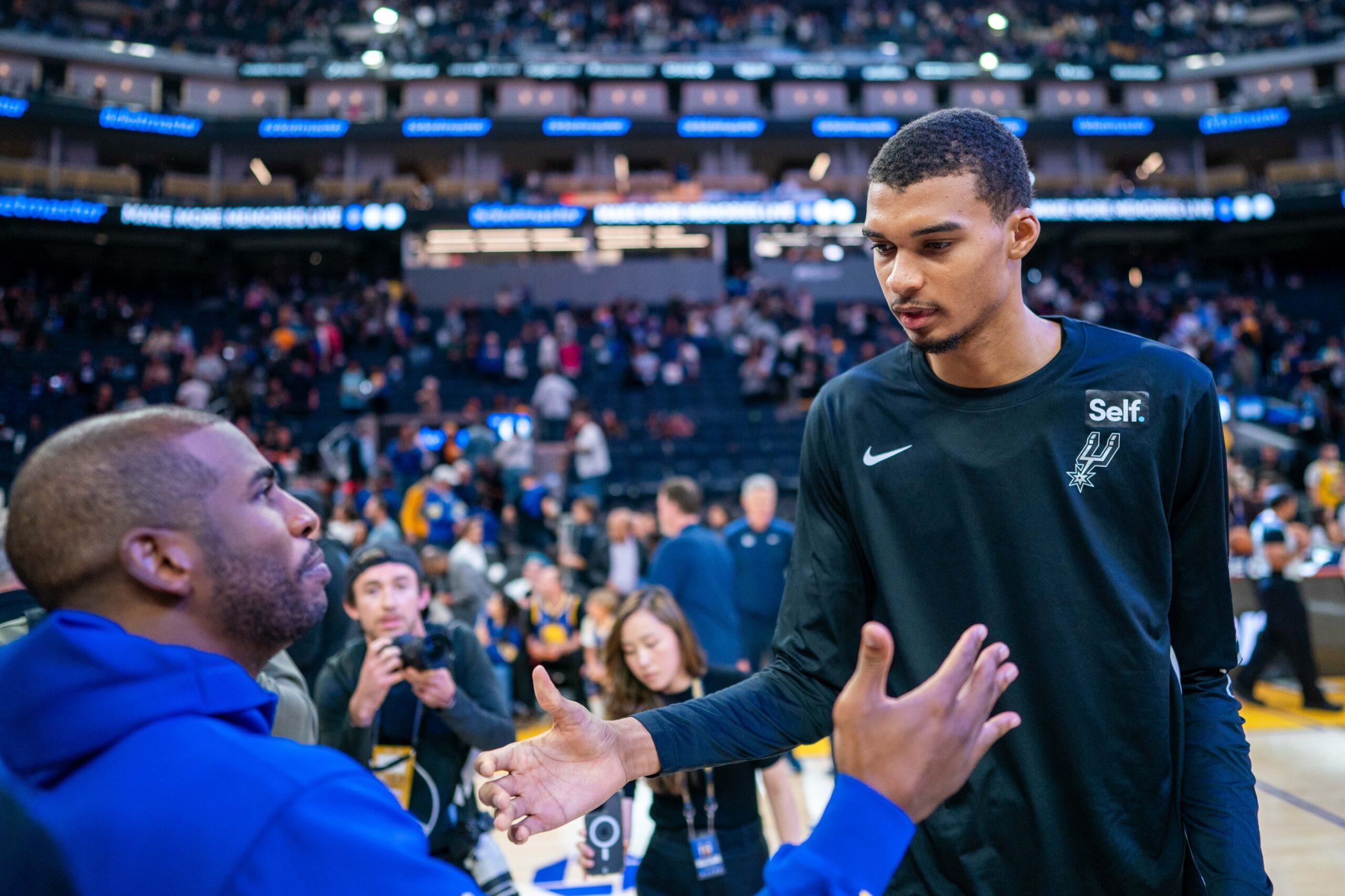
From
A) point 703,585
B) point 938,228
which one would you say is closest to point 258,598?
point 938,228

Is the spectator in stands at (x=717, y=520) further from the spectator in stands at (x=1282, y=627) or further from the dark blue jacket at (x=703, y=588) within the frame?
the spectator in stands at (x=1282, y=627)

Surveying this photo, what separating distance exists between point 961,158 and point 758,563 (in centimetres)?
518

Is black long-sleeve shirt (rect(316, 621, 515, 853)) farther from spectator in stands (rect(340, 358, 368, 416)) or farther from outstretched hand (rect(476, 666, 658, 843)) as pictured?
spectator in stands (rect(340, 358, 368, 416))

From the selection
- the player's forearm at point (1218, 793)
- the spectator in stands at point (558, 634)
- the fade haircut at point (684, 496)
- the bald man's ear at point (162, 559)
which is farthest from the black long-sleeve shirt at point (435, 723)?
the spectator in stands at point (558, 634)

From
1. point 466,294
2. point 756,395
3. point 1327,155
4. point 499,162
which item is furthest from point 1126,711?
point 1327,155

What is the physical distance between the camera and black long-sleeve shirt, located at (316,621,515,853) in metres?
3.13

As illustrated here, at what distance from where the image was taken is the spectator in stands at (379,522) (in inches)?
354

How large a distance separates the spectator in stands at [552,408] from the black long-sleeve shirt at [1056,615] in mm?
14470

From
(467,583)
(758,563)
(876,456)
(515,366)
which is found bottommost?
(467,583)

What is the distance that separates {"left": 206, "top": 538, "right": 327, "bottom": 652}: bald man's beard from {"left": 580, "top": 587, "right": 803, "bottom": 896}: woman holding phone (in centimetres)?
173

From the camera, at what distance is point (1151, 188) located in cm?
2931

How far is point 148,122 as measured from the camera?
27.7 m

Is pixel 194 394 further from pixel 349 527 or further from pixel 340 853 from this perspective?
pixel 340 853

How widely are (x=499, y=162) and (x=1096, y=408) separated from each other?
101 ft
